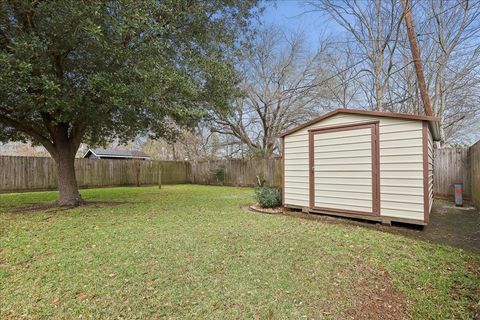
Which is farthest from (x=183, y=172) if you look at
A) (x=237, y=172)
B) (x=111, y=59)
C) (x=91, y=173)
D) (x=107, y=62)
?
(x=111, y=59)

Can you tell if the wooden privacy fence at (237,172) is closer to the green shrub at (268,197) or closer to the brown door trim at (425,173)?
the green shrub at (268,197)

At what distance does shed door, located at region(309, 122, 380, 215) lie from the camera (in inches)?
196

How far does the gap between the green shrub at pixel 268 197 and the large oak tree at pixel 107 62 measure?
106 inches

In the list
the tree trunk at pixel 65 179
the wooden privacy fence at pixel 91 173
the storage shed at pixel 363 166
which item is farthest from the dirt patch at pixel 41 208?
the storage shed at pixel 363 166

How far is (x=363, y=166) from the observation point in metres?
5.08

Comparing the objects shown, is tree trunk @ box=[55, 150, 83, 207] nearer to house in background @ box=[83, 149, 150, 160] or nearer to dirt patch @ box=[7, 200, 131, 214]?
dirt patch @ box=[7, 200, 131, 214]

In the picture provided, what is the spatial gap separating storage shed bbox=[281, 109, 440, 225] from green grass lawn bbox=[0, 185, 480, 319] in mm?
774

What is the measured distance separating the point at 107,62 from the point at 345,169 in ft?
18.7

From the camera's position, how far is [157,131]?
26.1ft

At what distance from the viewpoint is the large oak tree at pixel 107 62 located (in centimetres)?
458

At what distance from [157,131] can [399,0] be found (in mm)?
7796

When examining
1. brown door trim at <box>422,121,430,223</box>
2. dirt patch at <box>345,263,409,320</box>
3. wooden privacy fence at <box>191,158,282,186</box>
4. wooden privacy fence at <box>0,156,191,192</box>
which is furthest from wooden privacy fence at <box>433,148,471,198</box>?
wooden privacy fence at <box>0,156,191,192</box>

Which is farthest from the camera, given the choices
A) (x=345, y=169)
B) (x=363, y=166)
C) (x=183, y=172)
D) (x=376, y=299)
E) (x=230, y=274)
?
(x=183, y=172)

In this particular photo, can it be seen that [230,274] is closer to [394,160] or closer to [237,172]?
[394,160]
